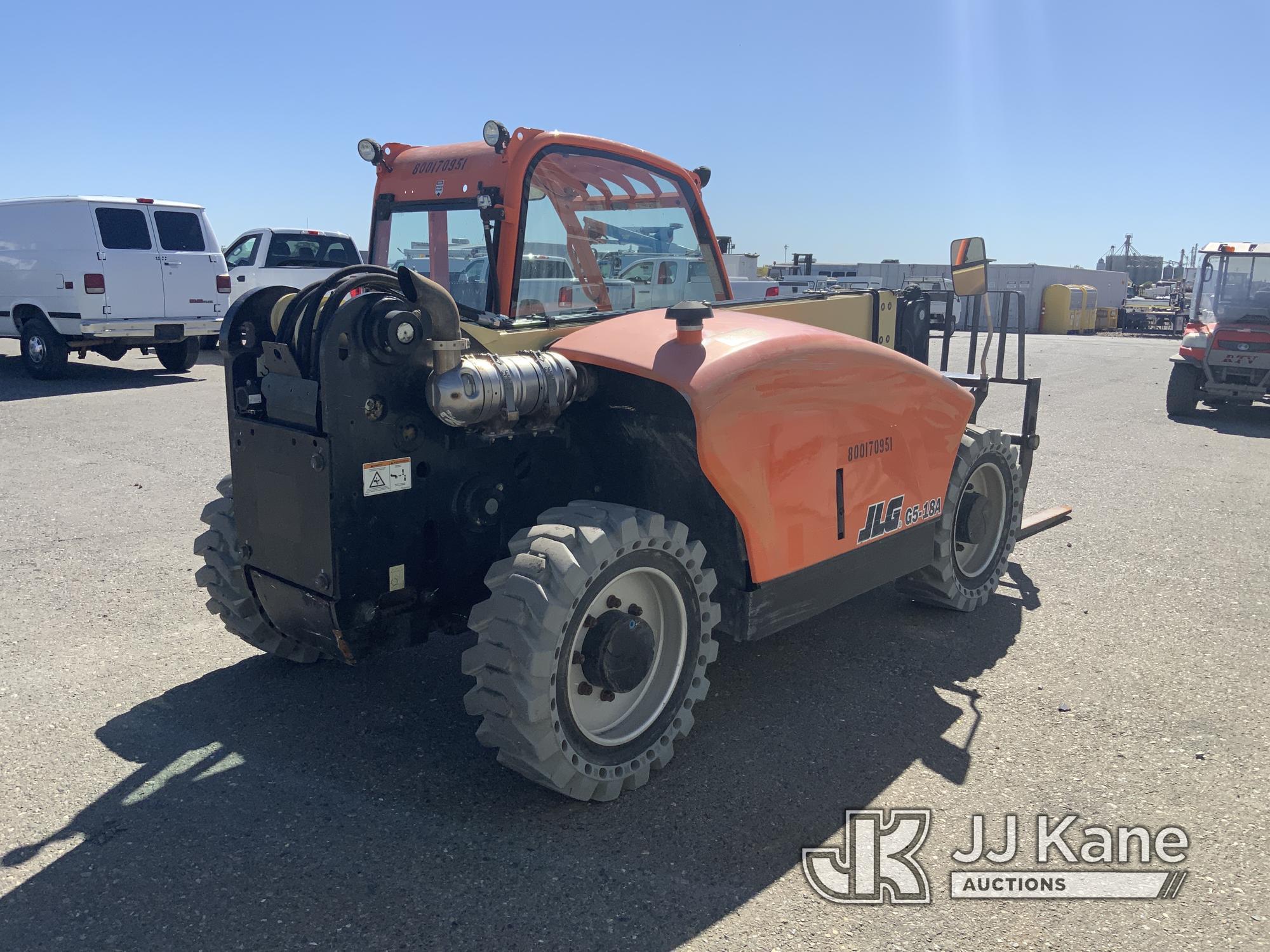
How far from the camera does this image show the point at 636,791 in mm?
3545

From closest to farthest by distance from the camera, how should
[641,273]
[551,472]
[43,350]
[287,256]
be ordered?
1. [551,472]
2. [641,273]
3. [43,350]
4. [287,256]

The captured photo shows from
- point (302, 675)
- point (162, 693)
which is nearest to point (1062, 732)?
point (302, 675)

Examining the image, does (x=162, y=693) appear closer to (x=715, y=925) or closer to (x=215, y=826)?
(x=215, y=826)

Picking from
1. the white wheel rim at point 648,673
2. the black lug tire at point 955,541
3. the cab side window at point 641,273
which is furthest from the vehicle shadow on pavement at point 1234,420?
the white wheel rim at point 648,673

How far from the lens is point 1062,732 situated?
405 centimetres

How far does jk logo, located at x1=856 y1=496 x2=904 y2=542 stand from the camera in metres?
4.23

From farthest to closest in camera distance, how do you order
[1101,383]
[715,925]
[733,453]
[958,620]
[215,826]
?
[1101,383], [958,620], [733,453], [215,826], [715,925]

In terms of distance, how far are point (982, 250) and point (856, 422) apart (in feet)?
4.94

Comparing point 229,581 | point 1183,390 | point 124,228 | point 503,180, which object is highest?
point 124,228

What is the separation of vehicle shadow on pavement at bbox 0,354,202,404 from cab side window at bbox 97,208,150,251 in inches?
77.1

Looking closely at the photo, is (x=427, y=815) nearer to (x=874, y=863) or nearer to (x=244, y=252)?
(x=874, y=863)

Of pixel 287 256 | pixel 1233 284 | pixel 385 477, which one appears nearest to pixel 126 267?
pixel 287 256

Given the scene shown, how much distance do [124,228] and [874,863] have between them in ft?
47.4

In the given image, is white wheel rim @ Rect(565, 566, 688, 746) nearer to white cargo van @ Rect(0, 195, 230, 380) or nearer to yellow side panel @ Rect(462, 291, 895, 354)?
yellow side panel @ Rect(462, 291, 895, 354)
